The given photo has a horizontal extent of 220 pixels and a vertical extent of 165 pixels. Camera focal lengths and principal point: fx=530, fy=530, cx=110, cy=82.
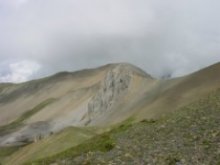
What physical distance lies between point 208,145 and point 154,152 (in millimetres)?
3828

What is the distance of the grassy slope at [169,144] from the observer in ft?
105

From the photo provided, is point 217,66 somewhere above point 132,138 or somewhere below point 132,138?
above

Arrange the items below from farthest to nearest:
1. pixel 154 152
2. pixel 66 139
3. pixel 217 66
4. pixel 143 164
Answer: pixel 217 66
pixel 66 139
pixel 154 152
pixel 143 164

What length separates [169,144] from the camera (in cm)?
3566

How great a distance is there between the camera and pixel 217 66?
193875 millimetres

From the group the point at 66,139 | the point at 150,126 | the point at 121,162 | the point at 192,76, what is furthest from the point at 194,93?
the point at 121,162

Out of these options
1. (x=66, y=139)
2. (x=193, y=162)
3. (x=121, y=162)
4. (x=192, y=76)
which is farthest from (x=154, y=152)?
(x=192, y=76)

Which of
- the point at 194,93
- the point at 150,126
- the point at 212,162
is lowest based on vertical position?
the point at 212,162

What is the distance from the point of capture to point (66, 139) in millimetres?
A: 128375

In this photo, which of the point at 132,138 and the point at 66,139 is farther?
the point at 66,139

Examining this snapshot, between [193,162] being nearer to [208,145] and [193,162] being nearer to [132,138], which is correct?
[208,145]

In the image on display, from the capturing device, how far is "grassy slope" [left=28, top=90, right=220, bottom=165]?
32.1m

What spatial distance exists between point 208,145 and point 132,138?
948 cm

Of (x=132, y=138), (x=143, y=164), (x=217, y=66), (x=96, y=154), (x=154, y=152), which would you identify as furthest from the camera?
(x=217, y=66)
